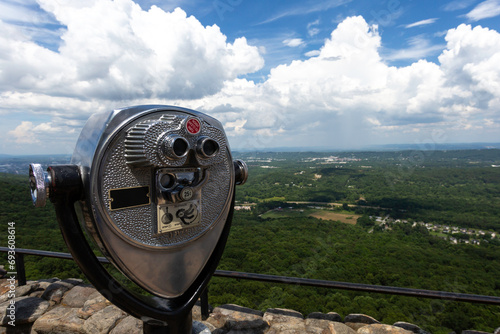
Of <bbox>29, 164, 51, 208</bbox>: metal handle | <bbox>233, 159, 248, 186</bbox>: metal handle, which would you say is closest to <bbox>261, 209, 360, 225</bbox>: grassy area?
<bbox>233, 159, 248, 186</bbox>: metal handle

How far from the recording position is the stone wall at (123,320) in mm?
2506

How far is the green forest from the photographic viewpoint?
182 inches

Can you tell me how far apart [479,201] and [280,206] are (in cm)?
2278

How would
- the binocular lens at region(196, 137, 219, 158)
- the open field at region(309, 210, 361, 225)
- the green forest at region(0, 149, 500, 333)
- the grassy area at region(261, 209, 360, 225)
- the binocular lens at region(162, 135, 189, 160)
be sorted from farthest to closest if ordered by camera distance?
the open field at region(309, 210, 361, 225)
the grassy area at region(261, 209, 360, 225)
the green forest at region(0, 149, 500, 333)
the binocular lens at region(196, 137, 219, 158)
the binocular lens at region(162, 135, 189, 160)

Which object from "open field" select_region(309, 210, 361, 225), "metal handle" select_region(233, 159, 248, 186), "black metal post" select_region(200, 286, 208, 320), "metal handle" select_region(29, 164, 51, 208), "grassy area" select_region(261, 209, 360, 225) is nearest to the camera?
"metal handle" select_region(29, 164, 51, 208)

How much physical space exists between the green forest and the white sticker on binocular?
1965 millimetres

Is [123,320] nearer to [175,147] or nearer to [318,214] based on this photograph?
[175,147]

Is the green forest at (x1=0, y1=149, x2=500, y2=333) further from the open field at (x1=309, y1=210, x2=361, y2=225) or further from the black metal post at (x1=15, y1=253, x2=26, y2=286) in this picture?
the open field at (x1=309, y1=210, x2=361, y2=225)

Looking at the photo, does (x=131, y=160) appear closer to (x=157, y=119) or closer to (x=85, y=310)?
(x=157, y=119)

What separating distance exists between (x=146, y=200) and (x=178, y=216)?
7.4 inches

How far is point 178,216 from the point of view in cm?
155

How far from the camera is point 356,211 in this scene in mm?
27875

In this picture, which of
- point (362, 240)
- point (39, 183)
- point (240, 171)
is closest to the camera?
point (39, 183)

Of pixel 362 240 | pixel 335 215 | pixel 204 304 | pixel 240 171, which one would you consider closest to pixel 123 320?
pixel 204 304
